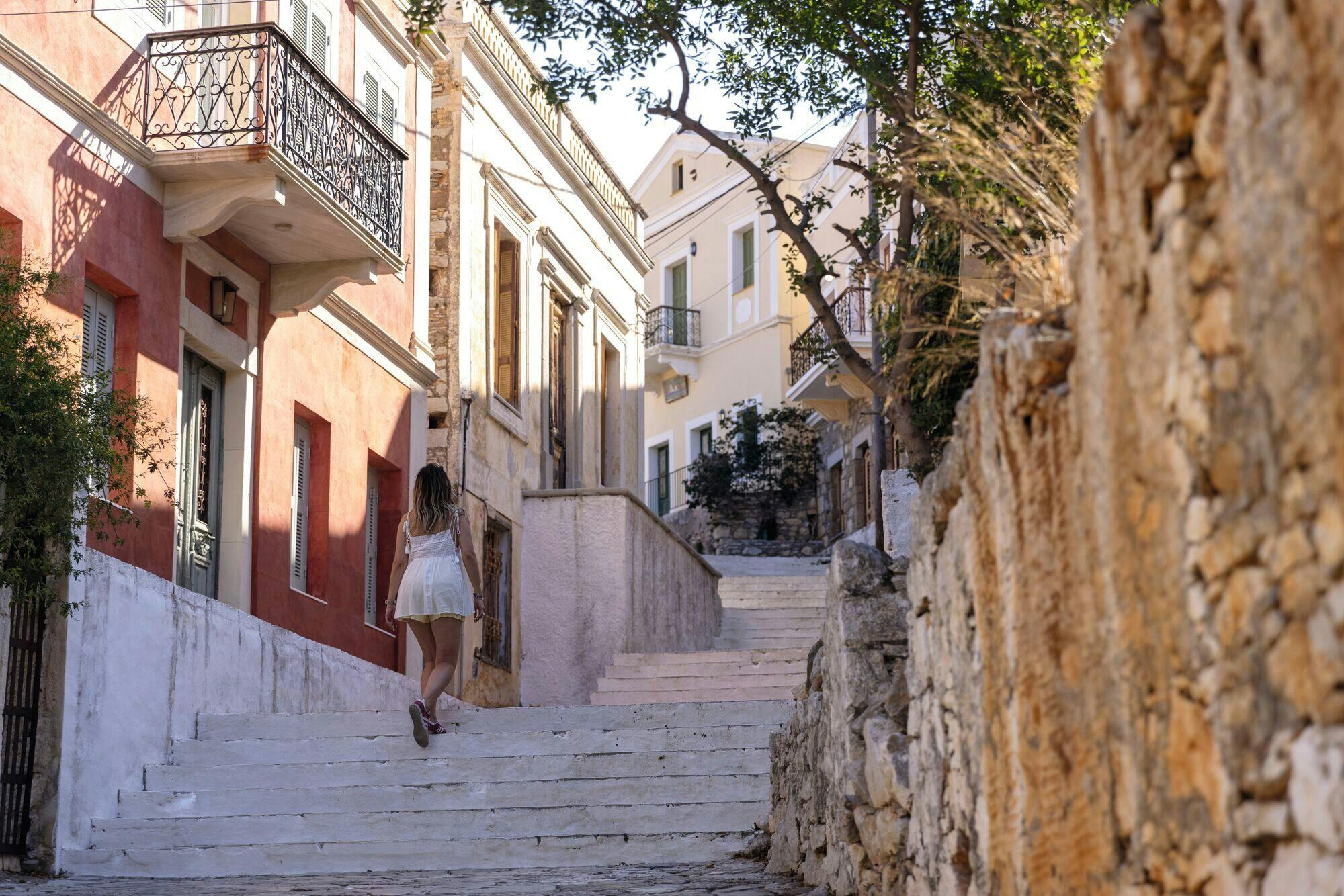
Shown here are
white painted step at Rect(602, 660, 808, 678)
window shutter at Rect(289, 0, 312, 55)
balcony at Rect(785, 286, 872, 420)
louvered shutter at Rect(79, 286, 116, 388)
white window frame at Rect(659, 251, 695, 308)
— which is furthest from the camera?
white window frame at Rect(659, 251, 695, 308)

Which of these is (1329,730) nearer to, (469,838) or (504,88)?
(469,838)

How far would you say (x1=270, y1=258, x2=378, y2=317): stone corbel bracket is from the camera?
14.7 m

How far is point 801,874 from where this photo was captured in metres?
7.53

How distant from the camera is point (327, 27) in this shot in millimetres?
16109

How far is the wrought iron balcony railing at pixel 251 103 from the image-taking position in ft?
42.1

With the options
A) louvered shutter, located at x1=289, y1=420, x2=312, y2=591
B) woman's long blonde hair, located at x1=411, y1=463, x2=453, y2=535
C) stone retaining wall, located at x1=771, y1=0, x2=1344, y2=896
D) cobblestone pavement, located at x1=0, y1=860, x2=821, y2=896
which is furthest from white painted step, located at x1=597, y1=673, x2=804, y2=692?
stone retaining wall, located at x1=771, y1=0, x2=1344, y2=896

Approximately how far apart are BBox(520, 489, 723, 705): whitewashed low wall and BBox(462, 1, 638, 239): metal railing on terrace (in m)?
4.47

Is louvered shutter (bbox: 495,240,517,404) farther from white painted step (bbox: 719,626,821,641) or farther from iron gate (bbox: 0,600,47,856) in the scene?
iron gate (bbox: 0,600,47,856)

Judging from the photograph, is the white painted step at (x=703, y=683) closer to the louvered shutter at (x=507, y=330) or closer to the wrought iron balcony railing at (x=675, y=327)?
the louvered shutter at (x=507, y=330)

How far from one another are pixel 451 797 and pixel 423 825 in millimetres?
311

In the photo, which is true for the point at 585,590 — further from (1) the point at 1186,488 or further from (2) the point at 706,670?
(1) the point at 1186,488

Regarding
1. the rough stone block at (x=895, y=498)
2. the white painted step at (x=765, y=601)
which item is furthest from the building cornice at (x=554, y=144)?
the rough stone block at (x=895, y=498)

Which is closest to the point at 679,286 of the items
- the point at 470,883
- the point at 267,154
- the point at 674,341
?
the point at 674,341

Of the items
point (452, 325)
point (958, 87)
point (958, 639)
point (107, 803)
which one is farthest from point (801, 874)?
point (452, 325)
